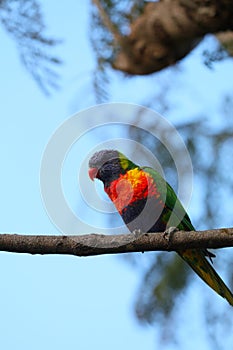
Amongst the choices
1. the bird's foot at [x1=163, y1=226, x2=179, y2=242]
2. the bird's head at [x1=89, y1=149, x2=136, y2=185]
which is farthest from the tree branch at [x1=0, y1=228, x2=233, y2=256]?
the bird's head at [x1=89, y1=149, x2=136, y2=185]

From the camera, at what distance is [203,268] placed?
3061 mm

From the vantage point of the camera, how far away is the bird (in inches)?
121

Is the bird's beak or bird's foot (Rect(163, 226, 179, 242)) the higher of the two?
bird's foot (Rect(163, 226, 179, 242))

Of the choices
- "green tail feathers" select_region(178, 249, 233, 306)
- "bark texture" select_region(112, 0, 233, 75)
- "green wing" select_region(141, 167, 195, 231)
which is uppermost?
"bark texture" select_region(112, 0, 233, 75)

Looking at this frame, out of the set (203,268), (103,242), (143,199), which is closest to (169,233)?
(103,242)

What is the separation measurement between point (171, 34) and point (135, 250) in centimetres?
75

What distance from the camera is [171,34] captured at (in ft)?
7.41

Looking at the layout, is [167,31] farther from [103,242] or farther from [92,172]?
[92,172]

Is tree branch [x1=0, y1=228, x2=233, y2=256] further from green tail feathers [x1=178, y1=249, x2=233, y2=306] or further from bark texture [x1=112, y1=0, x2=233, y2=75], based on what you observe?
green tail feathers [x1=178, y1=249, x2=233, y2=306]

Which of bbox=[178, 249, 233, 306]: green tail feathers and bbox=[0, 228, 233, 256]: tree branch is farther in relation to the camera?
bbox=[178, 249, 233, 306]: green tail feathers

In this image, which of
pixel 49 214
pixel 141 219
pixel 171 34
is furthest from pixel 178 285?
pixel 171 34

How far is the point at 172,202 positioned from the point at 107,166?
1.28ft

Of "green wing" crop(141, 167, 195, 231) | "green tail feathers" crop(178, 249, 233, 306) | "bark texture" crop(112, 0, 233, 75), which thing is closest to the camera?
"bark texture" crop(112, 0, 233, 75)

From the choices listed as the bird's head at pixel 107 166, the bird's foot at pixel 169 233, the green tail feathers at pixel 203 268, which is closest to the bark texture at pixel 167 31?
the bird's foot at pixel 169 233
